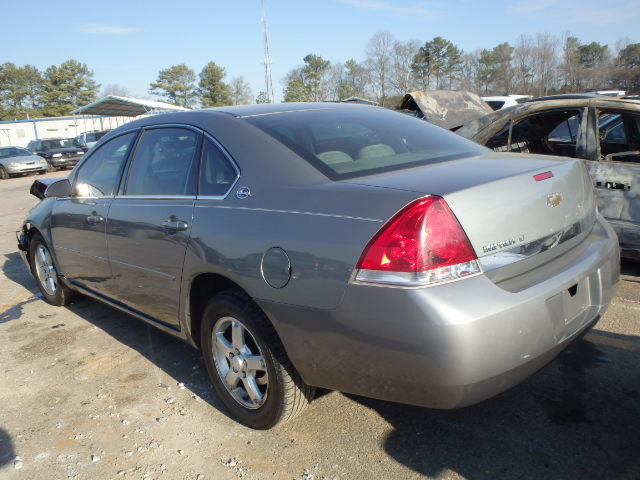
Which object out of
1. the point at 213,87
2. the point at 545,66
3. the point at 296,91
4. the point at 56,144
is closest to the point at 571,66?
the point at 545,66

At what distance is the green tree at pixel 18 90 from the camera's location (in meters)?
69.6

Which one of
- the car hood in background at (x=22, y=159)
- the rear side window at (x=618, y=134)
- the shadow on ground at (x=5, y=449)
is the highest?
the car hood in background at (x=22, y=159)

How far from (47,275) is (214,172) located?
2.96m

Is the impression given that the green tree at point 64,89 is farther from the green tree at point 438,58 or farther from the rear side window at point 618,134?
the rear side window at point 618,134

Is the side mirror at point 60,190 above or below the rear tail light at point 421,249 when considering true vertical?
above

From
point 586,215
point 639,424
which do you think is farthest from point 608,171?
point 639,424

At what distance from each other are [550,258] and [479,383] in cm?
69

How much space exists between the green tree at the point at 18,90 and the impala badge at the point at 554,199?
78704mm

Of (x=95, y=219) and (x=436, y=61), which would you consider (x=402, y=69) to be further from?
(x=95, y=219)

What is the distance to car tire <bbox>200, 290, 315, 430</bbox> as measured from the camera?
2422 mm

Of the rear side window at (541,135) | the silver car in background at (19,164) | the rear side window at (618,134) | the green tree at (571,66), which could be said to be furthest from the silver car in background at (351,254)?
the green tree at (571,66)

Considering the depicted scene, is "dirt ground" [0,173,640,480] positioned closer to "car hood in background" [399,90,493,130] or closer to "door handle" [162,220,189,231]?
"door handle" [162,220,189,231]

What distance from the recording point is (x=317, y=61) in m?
71.0

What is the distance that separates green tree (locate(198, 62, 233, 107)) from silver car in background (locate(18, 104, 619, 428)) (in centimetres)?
7199
